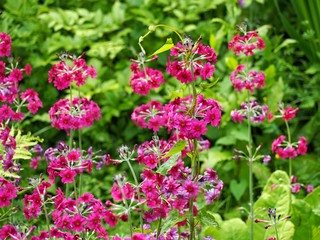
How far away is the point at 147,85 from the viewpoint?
2.73m

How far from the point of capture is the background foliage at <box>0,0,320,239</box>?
448 centimetres

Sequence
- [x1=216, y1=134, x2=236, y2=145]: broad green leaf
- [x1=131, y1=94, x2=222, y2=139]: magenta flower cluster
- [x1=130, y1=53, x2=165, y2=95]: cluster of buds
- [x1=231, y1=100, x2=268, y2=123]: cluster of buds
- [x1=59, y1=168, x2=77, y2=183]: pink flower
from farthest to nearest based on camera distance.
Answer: [x1=216, y1=134, x2=236, y2=145]: broad green leaf, [x1=231, y1=100, x2=268, y2=123]: cluster of buds, [x1=130, y1=53, x2=165, y2=95]: cluster of buds, [x1=59, y1=168, x2=77, y2=183]: pink flower, [x1=131, y1=94, x2=222, y2=139]: magenta flower cluster

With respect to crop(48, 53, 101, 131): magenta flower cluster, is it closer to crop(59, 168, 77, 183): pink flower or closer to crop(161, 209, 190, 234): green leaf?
crop(59, 168, 77, 183): pink flower

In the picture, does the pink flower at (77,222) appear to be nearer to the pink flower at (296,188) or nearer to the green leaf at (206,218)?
the green leaf at (206,218)

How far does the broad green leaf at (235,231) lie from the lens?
3299mm

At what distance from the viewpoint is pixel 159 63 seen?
16.2ft

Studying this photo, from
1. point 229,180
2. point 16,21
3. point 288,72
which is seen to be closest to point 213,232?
point 229,180

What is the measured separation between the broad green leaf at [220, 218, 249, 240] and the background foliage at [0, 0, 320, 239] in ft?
3.37

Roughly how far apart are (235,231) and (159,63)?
6.14 ft

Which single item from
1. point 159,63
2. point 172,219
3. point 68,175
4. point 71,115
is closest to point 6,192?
point 68,175

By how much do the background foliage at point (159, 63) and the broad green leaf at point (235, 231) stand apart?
1.03 meters

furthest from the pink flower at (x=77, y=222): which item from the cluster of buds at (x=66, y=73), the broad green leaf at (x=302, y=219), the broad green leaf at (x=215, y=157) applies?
the broad green leaf at (x=215, y=157)

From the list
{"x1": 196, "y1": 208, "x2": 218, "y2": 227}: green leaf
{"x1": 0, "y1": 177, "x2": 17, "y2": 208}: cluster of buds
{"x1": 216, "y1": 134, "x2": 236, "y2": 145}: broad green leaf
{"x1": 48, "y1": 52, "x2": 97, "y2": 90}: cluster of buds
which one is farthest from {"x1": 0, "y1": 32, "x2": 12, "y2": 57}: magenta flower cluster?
{"x1": 216, "y1": 134, "x2": 236, "y2": 145}: broad green leaf

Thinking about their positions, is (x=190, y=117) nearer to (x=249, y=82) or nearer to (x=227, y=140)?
(x=249, y=82)
